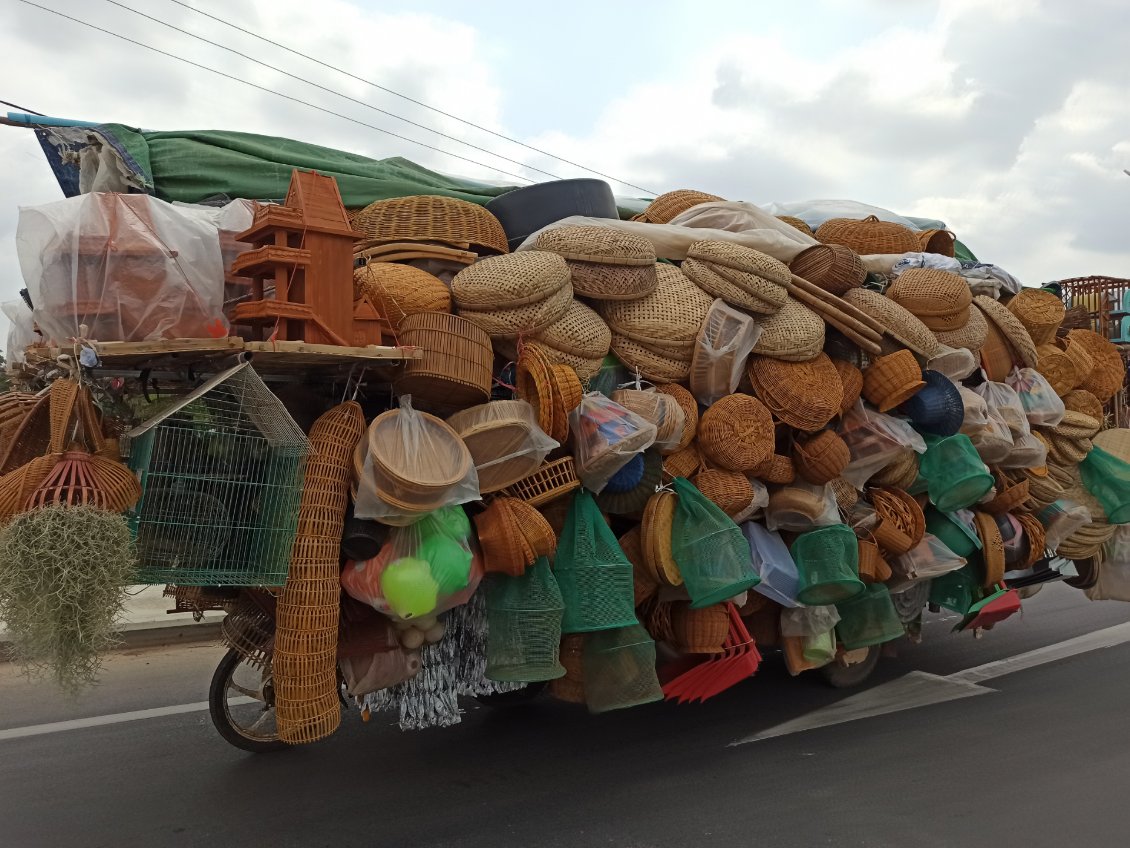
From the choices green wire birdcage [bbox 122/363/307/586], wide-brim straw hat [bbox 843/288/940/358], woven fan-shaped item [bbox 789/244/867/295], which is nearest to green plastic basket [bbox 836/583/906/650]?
wide-brim straw hat [bbox 843/288/940/358]

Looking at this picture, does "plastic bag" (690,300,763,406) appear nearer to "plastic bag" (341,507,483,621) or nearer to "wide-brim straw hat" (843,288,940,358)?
"wide-brim straw hat" (843,288,940,358)

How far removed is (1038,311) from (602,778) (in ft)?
12.9

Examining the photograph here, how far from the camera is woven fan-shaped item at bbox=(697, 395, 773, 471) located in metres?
3.86

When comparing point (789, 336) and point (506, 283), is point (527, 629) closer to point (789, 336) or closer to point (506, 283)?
point (506, 283)

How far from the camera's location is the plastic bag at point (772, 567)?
4035 mm

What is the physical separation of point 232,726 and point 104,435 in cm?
209

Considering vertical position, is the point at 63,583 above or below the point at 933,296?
below

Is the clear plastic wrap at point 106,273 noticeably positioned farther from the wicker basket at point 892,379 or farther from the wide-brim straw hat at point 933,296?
the wide-brim straw hat at point 933,296

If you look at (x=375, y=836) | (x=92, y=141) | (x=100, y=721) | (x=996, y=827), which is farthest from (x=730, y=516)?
(x=100, y=721)

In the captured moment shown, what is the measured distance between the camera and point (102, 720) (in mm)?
4992

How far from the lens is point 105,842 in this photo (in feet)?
11.4

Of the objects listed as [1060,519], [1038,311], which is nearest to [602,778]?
[1060,519]

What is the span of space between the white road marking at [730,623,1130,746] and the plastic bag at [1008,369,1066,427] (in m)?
1.75

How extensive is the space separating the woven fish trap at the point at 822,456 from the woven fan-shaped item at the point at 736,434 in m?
0.29
